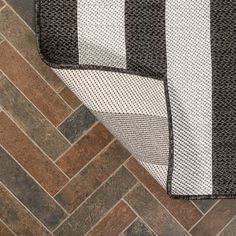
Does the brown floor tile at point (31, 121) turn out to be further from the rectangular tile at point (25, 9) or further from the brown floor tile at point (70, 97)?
the rectangular tile at point (25, 9)

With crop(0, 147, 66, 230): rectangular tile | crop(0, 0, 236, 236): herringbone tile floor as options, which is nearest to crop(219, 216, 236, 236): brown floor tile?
crop(0, 0, 236, 236): herringbone tile floor

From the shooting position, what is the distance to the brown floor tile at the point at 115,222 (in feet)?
4.60

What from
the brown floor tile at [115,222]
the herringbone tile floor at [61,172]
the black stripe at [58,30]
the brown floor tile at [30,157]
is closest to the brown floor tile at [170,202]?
the herringbone tile floor at [61,172]

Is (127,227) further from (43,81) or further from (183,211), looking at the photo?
(43,81)

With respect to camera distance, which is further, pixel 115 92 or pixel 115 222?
pixel 115 222

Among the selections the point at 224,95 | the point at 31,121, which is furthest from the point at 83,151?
the point at 224,95

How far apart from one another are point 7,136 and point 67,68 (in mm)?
475

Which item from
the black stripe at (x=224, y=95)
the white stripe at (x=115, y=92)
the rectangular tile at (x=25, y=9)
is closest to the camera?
the white stripe at (x=115, y=92)

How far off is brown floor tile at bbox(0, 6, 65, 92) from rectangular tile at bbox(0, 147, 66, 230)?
31 cm

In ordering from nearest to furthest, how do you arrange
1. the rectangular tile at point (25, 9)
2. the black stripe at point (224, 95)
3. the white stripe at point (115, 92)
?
the white stripe at point (115, 92) < the black stripe at point (224, 95) < the rectangular tile at point (25, 9)

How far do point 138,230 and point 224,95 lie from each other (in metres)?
0.57

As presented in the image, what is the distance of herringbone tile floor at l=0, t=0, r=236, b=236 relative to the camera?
1377mm

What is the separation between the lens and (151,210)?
141cm

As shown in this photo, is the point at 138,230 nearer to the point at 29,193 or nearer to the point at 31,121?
the point at 29,193
